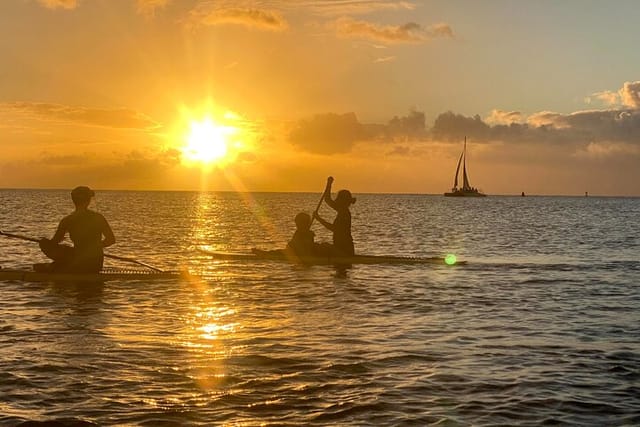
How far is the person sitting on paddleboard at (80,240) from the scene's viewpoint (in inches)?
790

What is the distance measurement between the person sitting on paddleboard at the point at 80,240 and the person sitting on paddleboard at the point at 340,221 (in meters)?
8.88

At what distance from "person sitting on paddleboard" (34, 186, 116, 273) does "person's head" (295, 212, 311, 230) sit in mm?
8181

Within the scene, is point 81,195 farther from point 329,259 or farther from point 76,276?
point 329,259

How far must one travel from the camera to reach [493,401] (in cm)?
1003

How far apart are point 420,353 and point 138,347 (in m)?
4.82

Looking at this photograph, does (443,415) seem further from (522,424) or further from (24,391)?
(24,391)

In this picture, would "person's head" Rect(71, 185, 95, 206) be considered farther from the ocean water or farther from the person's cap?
the ocean water

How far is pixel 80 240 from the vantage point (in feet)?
68.2

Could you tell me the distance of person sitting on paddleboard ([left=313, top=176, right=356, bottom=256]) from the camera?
27562mm

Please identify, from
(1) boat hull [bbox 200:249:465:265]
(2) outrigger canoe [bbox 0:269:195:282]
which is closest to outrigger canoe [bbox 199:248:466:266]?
(1) boat hull [bbox 200:249:465:265]

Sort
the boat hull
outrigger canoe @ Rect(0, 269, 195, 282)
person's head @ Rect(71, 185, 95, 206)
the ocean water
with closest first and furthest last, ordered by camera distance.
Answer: the ocean water < person's head @ Rect(71, 185, 95, 206) < outrigger canoe @ Rect(0, 269, 195, 282) < the boat hull

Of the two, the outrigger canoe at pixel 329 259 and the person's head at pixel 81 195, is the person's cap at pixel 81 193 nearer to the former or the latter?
the person's head at pixel 81 195

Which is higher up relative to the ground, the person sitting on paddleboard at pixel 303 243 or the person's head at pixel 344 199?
the person's head at pixel 344 199

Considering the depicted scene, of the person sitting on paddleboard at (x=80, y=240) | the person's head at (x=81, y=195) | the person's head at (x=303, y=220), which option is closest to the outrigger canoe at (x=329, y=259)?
the person's head at (x=303, y=220)
